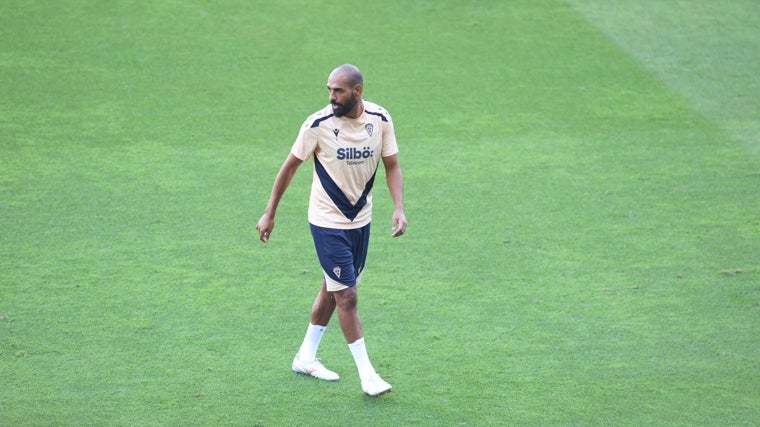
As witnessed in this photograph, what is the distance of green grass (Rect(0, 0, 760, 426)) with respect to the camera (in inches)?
230

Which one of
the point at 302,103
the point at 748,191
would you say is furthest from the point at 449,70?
the point at 748,191

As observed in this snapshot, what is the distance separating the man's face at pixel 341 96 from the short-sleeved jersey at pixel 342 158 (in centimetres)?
7

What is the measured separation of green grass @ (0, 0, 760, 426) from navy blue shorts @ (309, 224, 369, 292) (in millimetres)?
665

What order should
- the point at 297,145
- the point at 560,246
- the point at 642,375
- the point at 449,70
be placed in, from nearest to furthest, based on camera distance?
1. the point at 297,145
2. the point at 642,375
3. the point at 560,246
4. the point at 449,70

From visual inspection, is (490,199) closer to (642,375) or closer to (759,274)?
(759,274)

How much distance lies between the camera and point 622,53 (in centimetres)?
1159

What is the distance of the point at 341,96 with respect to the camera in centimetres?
548

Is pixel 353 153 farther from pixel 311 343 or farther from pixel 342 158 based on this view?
pixel 311 343

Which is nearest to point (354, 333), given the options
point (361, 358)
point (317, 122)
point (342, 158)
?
point (361, 358)

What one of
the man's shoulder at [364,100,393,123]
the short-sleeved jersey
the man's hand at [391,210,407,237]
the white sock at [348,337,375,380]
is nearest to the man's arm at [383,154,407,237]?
the man's hand at [391,210,407,237]

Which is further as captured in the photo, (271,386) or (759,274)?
(759,274)

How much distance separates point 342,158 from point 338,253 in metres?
0.54

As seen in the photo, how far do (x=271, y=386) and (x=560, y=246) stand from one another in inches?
112

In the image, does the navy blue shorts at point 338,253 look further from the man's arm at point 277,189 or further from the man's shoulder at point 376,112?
the man's shoulder at point 376,112
